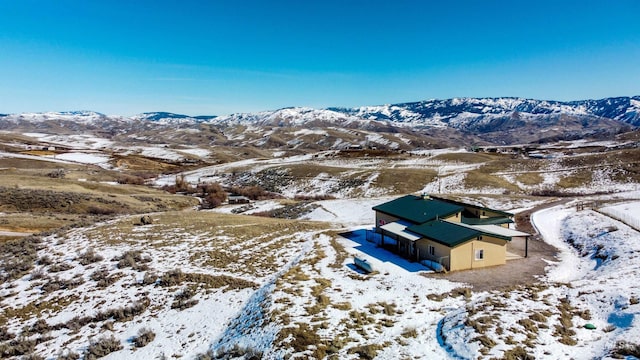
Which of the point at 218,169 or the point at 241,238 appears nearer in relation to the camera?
the point at 241,238

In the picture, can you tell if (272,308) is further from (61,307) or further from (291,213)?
(291,213)

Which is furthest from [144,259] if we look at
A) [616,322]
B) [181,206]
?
[181,206]

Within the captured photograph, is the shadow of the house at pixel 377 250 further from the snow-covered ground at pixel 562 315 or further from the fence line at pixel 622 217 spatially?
the fence line at pixel 622 217

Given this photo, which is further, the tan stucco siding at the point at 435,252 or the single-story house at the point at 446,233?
the single-story house at the point at 446,233

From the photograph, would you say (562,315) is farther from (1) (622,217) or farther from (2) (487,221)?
(1) (622,217)

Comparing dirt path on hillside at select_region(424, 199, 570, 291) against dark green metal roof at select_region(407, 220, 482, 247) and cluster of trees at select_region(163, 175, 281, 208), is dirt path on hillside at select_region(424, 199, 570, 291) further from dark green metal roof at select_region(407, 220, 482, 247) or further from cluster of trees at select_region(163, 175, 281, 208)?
cluster of trees at select_region(163, 175, 281, 208)

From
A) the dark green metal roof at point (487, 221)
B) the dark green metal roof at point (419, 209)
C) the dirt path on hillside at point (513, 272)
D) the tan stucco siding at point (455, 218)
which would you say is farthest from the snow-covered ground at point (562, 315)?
the dark green metal roof at point (419, 209)

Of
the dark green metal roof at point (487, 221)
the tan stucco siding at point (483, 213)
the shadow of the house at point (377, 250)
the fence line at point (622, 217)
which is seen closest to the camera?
the shadow of the house at point (377, 250)
